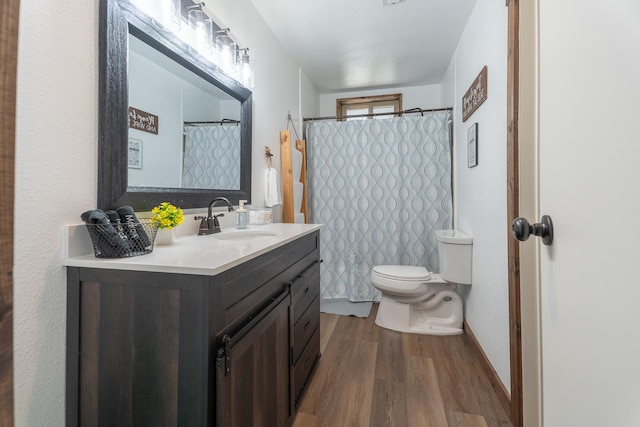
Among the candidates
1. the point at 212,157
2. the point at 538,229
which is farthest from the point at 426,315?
the point at 212,157

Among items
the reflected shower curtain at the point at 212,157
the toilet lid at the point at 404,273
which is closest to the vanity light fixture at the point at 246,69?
the reflected shower curtain at the point at 212,157

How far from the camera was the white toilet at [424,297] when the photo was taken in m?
2.26

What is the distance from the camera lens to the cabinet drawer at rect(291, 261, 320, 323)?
4.49 feet

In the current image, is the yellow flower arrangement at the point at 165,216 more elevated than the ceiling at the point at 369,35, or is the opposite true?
the ceiling at the point at 369,35

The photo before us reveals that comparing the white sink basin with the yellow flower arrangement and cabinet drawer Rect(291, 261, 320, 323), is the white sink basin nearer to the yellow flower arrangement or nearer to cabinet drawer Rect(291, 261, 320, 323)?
cabinet drawer Rect(291, 261, 320, 323)

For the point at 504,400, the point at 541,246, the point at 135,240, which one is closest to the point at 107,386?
the point at 135,240

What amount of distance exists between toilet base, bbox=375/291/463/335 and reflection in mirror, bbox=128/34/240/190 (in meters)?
1.64

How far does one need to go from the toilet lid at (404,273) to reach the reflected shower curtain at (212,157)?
140cm

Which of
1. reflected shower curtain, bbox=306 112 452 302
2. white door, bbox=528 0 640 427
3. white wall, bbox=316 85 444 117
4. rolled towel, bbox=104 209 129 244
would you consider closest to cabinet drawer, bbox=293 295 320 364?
rolled towel, bbox=104 209 129 244

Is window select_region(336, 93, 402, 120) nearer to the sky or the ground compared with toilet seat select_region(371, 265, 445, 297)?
nearer to the sky

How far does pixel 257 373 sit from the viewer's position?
3.18 ft

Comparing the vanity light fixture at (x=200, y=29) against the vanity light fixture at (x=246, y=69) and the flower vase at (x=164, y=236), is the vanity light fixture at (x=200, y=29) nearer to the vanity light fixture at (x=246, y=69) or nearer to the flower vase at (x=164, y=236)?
the vanity light fixture at (x=246, y=69)

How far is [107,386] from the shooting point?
818 millimetres

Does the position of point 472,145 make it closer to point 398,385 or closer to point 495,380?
point 495,380
